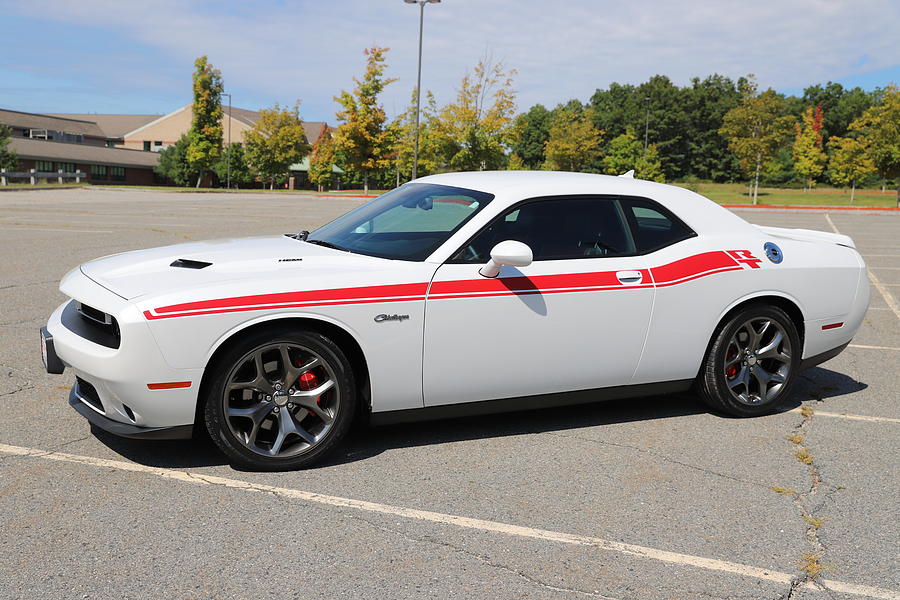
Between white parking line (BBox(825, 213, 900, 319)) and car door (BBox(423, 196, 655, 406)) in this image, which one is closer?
car door (BBox(423, 196, 655, 406))

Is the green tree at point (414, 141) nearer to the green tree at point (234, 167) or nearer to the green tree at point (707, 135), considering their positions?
the green tree at point (234, 167)

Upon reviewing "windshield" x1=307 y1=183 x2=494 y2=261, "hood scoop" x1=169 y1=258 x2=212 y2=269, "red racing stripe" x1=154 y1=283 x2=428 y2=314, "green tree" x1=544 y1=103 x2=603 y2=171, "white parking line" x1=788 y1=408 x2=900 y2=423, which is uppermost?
"green tree" x1=544 y1=103 x2=603 y2=171

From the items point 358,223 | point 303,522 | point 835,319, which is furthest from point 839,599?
point 358,223

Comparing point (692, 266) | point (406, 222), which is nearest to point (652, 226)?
point (692, 266)

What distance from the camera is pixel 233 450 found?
4.02 m

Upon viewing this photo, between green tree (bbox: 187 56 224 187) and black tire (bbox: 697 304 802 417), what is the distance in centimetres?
5959

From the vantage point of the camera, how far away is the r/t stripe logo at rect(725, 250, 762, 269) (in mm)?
5148

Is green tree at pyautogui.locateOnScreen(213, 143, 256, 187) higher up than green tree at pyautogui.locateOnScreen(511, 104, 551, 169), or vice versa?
green tree at pyautogui.locateOnScreen(511, 104, 551, 169)

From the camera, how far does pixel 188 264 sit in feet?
13.9

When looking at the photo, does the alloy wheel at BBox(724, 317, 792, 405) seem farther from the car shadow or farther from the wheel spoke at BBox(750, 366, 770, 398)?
the car shadow

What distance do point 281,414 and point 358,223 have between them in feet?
5.05

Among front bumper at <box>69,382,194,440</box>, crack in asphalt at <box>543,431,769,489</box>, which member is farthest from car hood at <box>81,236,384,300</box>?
crack in asphalt at <box>543,431,769,489</box>

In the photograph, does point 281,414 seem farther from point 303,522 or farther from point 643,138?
point 643,138

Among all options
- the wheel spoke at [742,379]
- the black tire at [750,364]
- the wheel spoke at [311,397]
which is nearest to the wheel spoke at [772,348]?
the black tire at [750,364]
